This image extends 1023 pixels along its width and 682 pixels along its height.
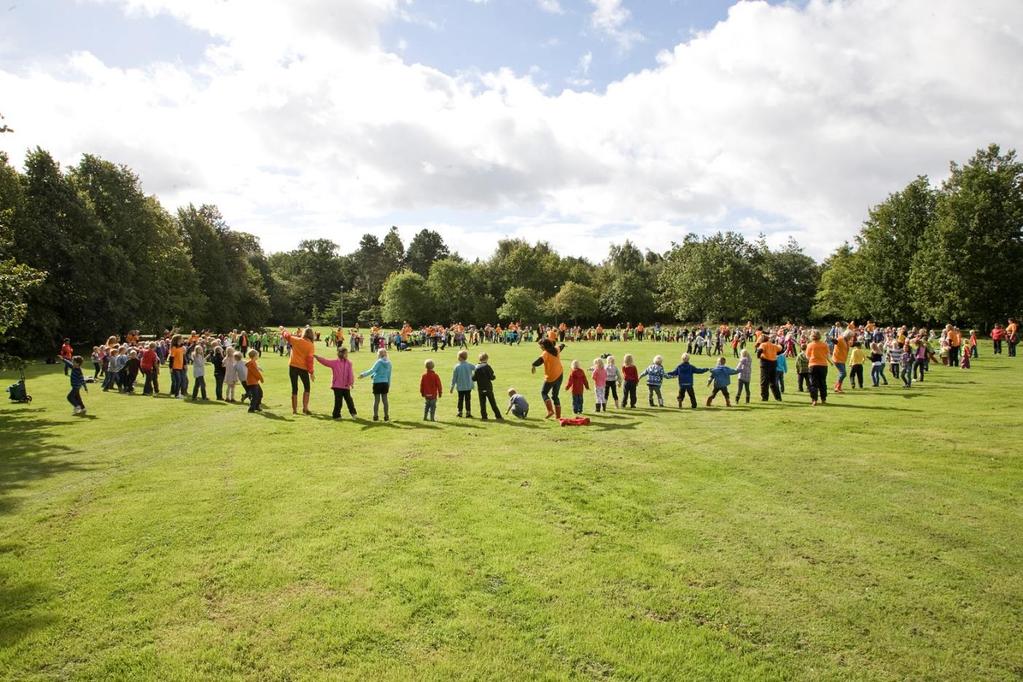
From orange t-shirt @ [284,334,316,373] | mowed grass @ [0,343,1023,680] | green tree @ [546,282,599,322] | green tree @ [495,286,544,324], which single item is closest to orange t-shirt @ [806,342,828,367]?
mowed grass @ [0,343,1023,680]

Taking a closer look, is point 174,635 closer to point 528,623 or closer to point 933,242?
point 528,623

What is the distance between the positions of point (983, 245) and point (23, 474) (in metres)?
58.0

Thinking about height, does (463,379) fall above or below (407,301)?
below

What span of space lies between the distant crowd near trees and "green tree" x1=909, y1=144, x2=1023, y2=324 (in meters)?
0.10

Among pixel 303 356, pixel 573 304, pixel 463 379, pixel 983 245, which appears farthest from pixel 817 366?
pixel 573 304

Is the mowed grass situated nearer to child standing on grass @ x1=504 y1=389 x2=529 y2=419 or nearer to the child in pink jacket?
the child in pink jacket

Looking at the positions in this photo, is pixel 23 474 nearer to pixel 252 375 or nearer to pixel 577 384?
A: pixel 252 375

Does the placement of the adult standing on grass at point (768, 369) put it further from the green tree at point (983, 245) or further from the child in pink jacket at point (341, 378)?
the green tree at point (983, 245)

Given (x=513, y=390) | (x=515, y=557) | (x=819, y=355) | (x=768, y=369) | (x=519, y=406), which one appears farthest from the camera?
(x=768, y=369)

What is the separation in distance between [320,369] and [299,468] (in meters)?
19.5

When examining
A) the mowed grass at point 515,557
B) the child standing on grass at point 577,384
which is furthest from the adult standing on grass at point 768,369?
the child standing on grass at point 577,384

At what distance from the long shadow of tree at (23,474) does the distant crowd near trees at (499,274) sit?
2.66 metres

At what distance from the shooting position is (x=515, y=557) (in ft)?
22.2

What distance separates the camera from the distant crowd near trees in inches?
1531
